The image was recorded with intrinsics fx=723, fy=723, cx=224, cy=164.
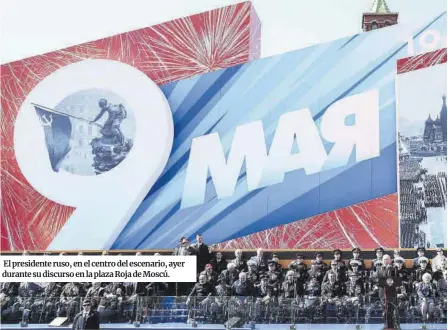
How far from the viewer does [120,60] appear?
19.4 metres

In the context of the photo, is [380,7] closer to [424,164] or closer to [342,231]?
→ [424,164]

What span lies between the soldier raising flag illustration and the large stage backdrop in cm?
3

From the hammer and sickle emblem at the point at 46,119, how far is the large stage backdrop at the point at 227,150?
4cm

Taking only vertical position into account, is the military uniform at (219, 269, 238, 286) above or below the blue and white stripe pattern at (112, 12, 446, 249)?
below

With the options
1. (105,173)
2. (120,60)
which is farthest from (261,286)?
(120,60)

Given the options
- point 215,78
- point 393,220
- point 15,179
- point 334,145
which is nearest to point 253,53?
point 215,78

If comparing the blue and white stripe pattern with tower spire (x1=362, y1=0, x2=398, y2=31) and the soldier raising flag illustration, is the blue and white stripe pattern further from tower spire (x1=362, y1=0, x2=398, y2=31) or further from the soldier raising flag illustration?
tower spire (x1=362, y1=0, x2=398, y2=31)

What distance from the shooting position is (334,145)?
1714 cm

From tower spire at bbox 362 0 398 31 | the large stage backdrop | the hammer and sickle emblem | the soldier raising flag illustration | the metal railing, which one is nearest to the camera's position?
the metal railing

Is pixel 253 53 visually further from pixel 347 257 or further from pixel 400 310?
pixel 400 310

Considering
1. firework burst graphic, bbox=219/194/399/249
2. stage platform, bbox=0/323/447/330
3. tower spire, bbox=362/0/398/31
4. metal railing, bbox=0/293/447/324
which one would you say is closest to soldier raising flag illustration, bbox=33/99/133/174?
firework burst graphic, bbox=219/194/399/249

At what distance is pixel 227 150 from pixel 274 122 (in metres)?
1.38

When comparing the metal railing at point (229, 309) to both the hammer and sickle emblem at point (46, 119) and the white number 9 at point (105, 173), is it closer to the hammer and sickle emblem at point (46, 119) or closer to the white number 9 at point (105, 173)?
the white number 9 at point (105, 173)
